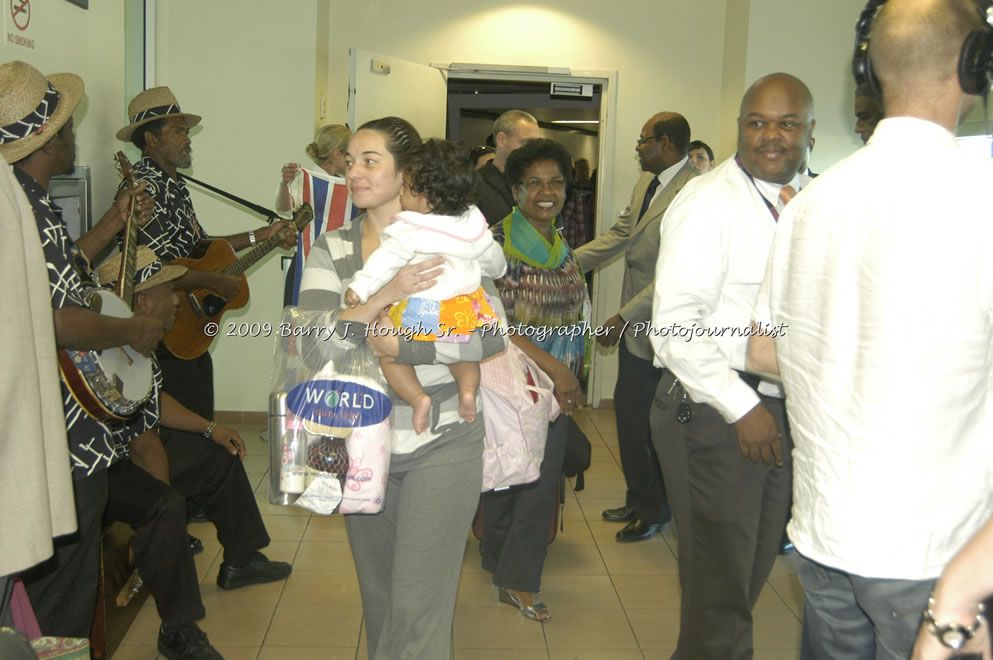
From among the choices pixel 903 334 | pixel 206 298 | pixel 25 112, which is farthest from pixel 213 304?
pixel 903 334

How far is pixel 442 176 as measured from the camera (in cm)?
207

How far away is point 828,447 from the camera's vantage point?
1.48 meters

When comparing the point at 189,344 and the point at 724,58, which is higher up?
the point at 724,58

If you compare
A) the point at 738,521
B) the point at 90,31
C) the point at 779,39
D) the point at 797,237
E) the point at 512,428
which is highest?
→ the point at 779,39

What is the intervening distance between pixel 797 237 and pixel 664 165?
2984 mm

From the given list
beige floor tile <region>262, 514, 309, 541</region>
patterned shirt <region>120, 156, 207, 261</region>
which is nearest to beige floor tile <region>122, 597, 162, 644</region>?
beige floor tile <region>262, 514, 309, 541</region>

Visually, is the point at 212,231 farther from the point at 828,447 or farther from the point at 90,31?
the point at 828,447

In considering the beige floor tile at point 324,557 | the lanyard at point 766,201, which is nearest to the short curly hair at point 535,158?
the lanyard at point 766,201

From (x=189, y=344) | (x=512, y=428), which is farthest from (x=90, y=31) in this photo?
(x=512, y=428)

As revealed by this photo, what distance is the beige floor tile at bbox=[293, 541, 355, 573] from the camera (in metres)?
3.73

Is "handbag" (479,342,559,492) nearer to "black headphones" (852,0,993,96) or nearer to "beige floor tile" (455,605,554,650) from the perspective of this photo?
"beige floor tile" (455,605,554,650)

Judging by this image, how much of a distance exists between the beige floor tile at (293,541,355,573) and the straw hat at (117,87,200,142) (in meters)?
2.04

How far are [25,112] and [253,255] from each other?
7.36ft

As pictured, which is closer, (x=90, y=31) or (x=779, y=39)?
(x=90, y=31)
